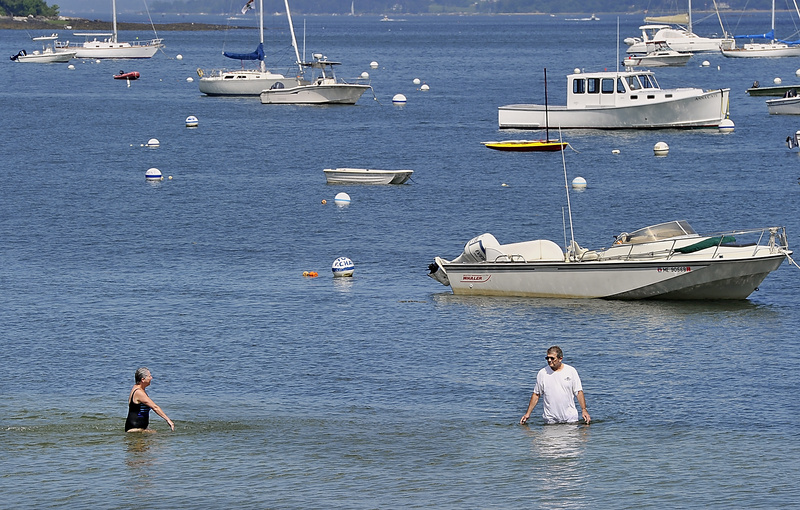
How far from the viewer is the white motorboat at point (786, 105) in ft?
266

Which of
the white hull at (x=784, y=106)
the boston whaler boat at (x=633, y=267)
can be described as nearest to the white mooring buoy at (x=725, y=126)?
the white hull at (x=784, y=106)

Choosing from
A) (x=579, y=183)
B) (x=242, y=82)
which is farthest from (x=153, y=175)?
(x=242, y=82)

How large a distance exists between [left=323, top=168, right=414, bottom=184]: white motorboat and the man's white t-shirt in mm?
33867

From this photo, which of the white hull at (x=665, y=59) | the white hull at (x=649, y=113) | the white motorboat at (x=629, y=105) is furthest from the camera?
the white hull at (x=665, y=59)

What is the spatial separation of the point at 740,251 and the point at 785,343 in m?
3.76

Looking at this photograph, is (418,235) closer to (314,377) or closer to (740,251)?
(740,251)

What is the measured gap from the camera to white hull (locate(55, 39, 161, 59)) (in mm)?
161375

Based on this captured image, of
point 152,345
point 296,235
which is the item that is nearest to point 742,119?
point 296,235

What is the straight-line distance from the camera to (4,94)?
365 ft

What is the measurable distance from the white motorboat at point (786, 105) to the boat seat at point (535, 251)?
55030mm

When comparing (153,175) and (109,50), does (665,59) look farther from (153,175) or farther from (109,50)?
(153,175)

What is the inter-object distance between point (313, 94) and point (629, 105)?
31.8 m

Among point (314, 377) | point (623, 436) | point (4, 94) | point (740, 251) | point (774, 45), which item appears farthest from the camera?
point (774, 45)

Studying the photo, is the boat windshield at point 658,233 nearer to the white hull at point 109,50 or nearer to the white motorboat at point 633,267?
the white motorboat at point 633,267
